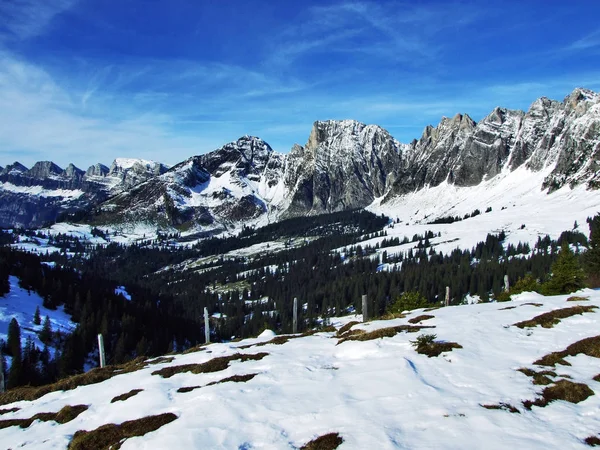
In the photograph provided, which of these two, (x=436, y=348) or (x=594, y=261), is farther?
(x=594, y=261)

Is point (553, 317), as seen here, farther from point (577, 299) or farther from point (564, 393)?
point (564, 393)

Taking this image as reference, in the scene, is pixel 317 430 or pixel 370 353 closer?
pixel 317 430

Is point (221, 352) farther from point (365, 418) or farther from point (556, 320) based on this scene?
point (556, 320)

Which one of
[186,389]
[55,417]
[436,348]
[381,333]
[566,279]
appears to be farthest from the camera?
[566,279]

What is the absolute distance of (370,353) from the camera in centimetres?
2334

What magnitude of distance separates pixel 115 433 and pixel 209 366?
344 inches

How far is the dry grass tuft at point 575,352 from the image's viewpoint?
19.0m

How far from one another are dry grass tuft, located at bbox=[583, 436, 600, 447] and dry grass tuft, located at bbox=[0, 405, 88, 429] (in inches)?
836

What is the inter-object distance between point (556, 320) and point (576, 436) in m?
14.9

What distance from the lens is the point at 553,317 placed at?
25984 mm

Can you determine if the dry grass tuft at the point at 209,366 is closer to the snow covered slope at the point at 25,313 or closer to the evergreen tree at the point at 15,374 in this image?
the evergreen tree at the point at 15,374

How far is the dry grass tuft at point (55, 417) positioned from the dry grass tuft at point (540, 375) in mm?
21090

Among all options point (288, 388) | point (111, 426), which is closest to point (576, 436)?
point (288, 388)

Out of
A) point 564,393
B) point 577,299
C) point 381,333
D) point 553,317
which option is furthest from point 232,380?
point 577,299
